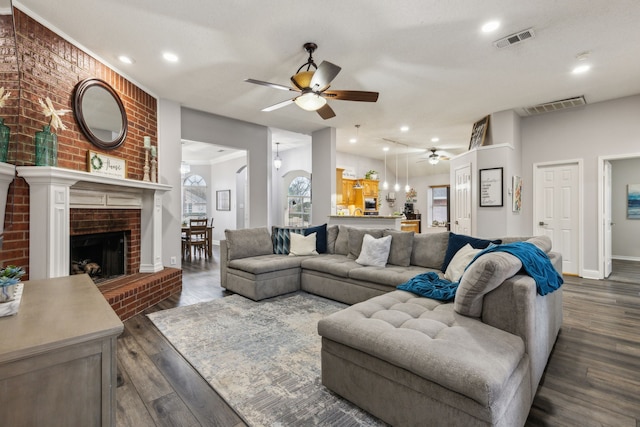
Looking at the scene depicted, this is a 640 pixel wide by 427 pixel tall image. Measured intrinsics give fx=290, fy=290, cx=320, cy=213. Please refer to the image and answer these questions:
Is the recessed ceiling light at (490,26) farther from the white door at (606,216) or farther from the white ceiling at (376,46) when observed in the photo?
the white door at (606,216)

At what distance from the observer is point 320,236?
452 cm

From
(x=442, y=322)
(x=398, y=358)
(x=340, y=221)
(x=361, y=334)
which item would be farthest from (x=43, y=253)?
(x=340, y=221)

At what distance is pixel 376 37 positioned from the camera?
9.27 feet

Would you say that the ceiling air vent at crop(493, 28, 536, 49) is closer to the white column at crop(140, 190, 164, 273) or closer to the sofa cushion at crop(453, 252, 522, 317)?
the sofa cushion at crop(453, 252, 522, 317)

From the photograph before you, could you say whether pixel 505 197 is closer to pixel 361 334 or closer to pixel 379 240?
pixel 379 240

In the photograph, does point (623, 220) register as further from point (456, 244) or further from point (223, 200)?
point (223, 200)

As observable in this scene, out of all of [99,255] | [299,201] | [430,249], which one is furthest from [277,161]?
[430,249]

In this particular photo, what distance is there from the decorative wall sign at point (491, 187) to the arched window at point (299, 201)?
15.7 ft

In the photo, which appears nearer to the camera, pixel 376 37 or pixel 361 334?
pixel 361 334

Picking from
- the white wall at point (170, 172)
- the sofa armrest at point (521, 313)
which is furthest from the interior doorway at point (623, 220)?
the white wall at point (170, 172)

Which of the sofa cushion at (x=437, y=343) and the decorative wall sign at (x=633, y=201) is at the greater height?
the decorative wall sign at (x=633, y=201)

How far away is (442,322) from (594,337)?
6.40 feet

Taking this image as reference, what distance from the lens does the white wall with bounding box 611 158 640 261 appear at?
6.58 m

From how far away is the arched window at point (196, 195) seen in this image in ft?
32.1
